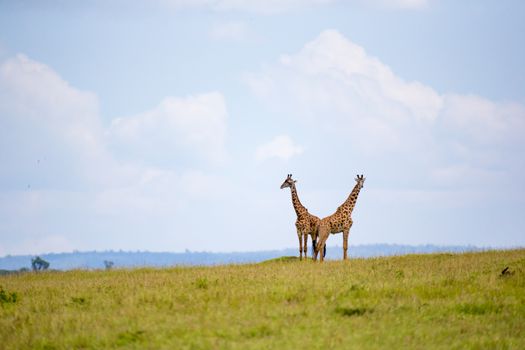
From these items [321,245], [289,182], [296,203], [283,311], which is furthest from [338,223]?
[283,311]

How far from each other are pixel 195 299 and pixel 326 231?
1284 centimetres

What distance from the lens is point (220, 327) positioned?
55.5 feet

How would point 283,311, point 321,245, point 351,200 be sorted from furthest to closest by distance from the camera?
point 351,200, point 321,245, point 283,311

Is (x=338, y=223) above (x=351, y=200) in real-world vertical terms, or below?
below

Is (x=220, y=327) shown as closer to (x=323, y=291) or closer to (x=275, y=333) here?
(x=275, y=333)

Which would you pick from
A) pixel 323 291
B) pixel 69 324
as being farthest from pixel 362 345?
pixel 69 324

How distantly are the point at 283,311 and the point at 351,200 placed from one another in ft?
53.2

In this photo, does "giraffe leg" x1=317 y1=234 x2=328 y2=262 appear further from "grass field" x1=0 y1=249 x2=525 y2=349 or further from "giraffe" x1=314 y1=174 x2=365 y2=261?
"grass field" x1=0 y1=249 x2=525 y2=349

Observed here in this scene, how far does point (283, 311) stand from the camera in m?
18.3

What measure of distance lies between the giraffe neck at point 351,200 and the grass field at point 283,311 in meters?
6.96

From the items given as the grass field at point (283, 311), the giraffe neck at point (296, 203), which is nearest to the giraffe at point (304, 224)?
the giraffe neck at point (296, 203)

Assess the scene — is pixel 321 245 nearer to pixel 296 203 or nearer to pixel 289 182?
pixel 296 203

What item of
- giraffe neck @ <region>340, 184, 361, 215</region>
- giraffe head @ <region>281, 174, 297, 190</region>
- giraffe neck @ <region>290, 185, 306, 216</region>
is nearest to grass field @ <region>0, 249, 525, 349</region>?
giraffe neck @ <region>340, 184, 361, 215</region>

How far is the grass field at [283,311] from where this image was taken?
16297 mm
